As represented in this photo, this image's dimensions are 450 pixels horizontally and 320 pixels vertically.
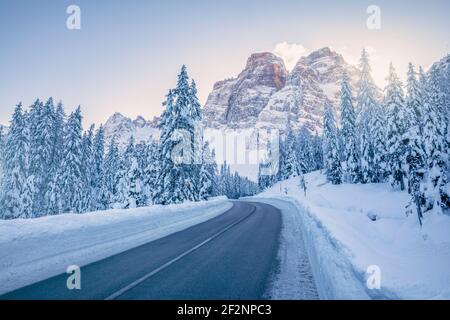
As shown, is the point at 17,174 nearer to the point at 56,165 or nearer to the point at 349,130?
the point at 56,165

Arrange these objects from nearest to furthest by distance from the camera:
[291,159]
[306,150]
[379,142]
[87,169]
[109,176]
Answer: [379,142], [87,169], [109,176], [291,159], [306,150]

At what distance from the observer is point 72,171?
3638 cm

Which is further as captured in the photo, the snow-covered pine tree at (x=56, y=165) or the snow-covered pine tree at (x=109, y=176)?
the snow-covered pine tree at (x=109, y=176)

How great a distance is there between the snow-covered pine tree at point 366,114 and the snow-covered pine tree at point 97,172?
4156 cm

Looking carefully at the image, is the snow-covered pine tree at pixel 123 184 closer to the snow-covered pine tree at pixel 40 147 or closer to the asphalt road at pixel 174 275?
the snow-covered pine tree at pixel 40 147

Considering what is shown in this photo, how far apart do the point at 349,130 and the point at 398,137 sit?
13.4 metres

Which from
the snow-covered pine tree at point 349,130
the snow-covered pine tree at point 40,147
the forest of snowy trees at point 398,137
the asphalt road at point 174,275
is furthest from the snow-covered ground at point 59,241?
the snow-covered pine tree at point 349,130

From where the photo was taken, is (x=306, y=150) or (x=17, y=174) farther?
(x=306, y=150)

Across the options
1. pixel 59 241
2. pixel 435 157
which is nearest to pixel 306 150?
pixel 435 157

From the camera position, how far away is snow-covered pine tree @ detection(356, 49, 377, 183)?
3709cm

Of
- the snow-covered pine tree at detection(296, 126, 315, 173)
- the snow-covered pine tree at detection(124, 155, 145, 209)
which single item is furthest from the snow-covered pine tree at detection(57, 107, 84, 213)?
the snow-covered pine tree at detection(296, 126, 315, 173)

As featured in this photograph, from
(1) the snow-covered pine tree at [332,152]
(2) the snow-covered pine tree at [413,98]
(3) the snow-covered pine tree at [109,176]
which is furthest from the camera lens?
(1) the snow-covered pine tree at [332,152]

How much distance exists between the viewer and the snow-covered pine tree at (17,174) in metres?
30.3
